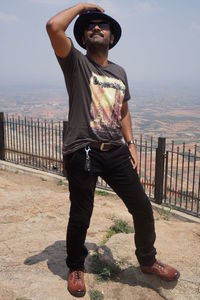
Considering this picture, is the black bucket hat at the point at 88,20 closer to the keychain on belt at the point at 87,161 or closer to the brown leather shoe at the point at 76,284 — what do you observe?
the keychain on belt at the point at 87,161

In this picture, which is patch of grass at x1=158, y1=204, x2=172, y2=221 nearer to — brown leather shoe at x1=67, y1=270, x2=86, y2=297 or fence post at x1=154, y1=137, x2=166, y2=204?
fence post at x1=154, y1=137, x2=166, y2=204

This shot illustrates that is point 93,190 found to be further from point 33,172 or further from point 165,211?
point 33,172

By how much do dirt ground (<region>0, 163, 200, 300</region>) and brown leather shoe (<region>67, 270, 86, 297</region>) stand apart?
0.20 ft

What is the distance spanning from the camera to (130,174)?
2.76 metres

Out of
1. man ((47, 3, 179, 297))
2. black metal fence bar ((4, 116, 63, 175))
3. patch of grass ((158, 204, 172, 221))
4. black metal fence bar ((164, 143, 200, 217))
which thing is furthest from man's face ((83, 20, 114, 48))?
black metal fence bar ((4, 116, 63, 175))

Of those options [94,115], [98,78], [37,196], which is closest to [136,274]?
[94,115]

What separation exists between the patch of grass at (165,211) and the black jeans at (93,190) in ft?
9.98

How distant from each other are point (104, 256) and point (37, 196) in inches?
103

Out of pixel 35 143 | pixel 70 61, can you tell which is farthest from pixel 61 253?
pixel 35 143

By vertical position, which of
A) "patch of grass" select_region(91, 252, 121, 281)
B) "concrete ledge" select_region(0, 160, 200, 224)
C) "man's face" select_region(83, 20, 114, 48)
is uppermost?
"man's face" select_region(83, 20, 114, 48)

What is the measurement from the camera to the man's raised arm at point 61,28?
2.29m

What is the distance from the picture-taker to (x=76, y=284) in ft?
9.31

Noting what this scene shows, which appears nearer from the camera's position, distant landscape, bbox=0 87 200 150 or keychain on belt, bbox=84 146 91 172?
keychain on belt, bbox=84 146 91 172

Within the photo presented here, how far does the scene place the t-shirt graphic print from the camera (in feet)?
8.43
